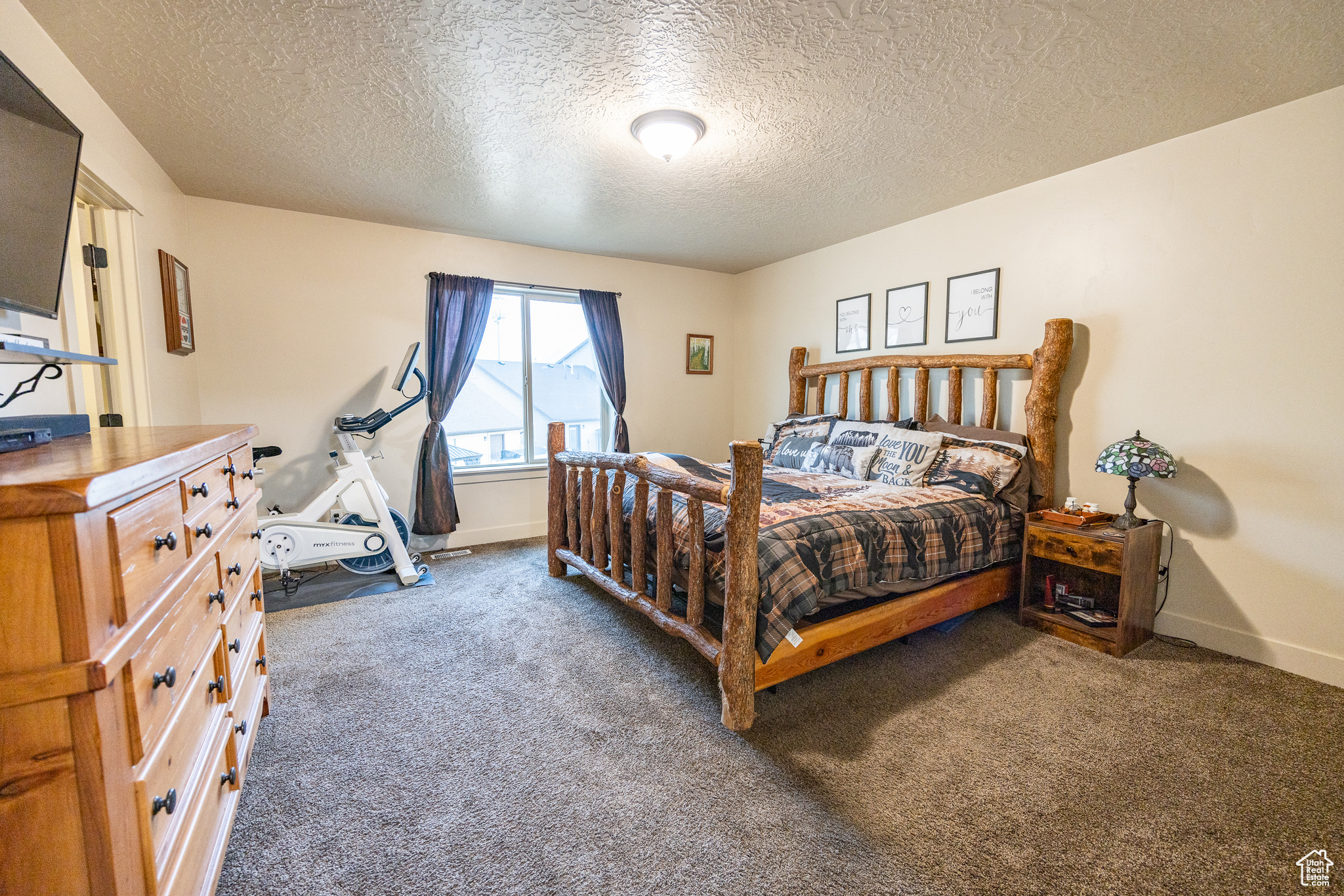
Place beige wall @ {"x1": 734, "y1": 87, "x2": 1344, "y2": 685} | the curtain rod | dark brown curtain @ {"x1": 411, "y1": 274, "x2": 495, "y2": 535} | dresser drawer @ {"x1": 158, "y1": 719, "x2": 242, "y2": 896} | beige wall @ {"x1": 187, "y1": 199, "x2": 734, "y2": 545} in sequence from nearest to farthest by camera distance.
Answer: dresser drawer @ {"x1": 158, "y1": 719, "x2": 242, "y2": 896} < beige wall @ {"x1": 734, "y1": 87, "x2": 1344, "y2": 685} < beige wall @ {"x1": 187, "y1": 199, "x2": 734, "y2": 545} < dark brown curtain @ {"x1": 411, "y1": 274, "x2": 495, "y2": 535} < the curtain rod

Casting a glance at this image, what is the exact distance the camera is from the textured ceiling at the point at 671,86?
5.61ft

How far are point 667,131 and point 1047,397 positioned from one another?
2389 millimetres

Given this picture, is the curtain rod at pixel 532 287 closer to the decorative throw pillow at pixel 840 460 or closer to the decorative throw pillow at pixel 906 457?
the decorative throw pillow at pixel 840 460

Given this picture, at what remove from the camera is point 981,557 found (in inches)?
105

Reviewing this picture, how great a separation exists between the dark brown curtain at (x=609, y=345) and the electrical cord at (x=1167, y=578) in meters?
3.49

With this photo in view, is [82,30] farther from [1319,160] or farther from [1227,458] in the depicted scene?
[1227,458]

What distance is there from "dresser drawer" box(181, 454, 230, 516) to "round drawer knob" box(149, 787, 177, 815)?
508 millimetres

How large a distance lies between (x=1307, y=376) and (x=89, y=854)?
383 cm

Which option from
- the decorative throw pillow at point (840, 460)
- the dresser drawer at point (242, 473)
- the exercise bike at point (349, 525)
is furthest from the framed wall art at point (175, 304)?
the decorative throw pillow at point (840, 460)

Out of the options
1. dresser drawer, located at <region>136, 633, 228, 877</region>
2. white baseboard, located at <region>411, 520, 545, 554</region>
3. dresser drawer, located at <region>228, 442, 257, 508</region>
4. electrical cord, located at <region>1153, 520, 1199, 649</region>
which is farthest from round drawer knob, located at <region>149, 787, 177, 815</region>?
electrical cord, located at <region>1153, 520, 1199, 649</region>

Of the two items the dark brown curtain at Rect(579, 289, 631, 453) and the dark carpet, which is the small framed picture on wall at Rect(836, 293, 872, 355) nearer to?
the dark brown curtain at Rect(579, 289, 631, 453)

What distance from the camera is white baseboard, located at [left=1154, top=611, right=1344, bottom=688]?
2234 millimetres

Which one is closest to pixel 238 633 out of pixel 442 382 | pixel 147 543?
pixel 147 543

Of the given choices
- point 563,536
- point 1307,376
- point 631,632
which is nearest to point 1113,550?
point 1307,376
